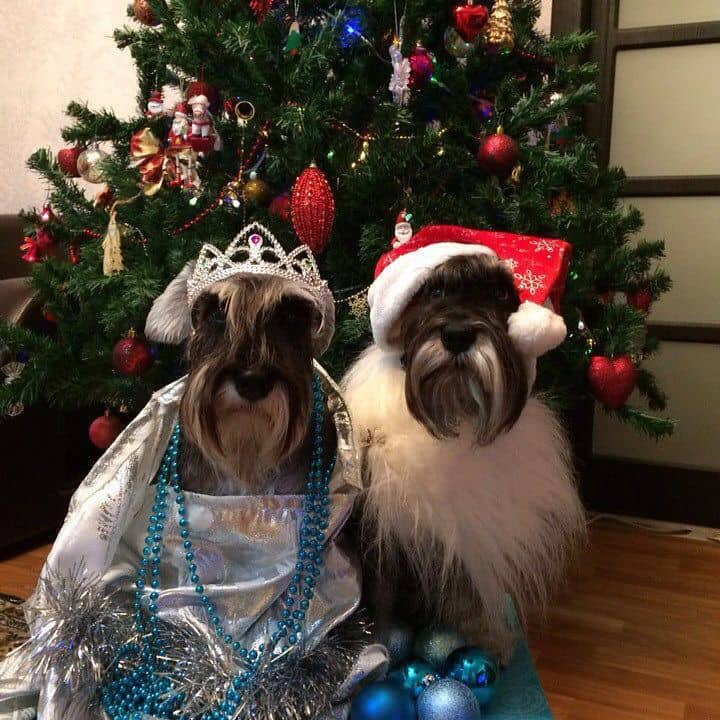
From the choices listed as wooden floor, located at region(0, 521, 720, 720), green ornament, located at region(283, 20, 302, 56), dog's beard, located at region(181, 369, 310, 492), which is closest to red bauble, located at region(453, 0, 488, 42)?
green ornament, located at region(283, 20, 302, 56)

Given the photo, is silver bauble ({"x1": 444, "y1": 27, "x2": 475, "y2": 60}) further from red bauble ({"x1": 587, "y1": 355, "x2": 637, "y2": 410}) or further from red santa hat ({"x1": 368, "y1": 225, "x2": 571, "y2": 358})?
red bauble ({"x1": 587, "y1": 355, "x2": 637, "y2": 410})

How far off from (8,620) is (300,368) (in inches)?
36.7

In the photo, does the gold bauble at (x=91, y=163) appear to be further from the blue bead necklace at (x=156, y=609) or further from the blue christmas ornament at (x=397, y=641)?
the blue christmas ornament at (x=397, y=641)

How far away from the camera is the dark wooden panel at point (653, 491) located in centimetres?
224

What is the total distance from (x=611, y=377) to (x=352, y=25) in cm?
87

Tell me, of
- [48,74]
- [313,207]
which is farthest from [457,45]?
[48,74]

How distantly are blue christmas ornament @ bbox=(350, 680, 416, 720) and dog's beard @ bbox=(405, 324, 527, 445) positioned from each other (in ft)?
1.33

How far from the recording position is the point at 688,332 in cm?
223

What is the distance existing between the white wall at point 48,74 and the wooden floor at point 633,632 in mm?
1578

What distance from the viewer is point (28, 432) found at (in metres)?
1.89

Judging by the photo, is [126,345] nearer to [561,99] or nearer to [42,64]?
[561,99]

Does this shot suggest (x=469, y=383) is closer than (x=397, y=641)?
Yes

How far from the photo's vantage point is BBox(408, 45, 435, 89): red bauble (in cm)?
143

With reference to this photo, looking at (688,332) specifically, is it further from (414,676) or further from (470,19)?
(414,676)
